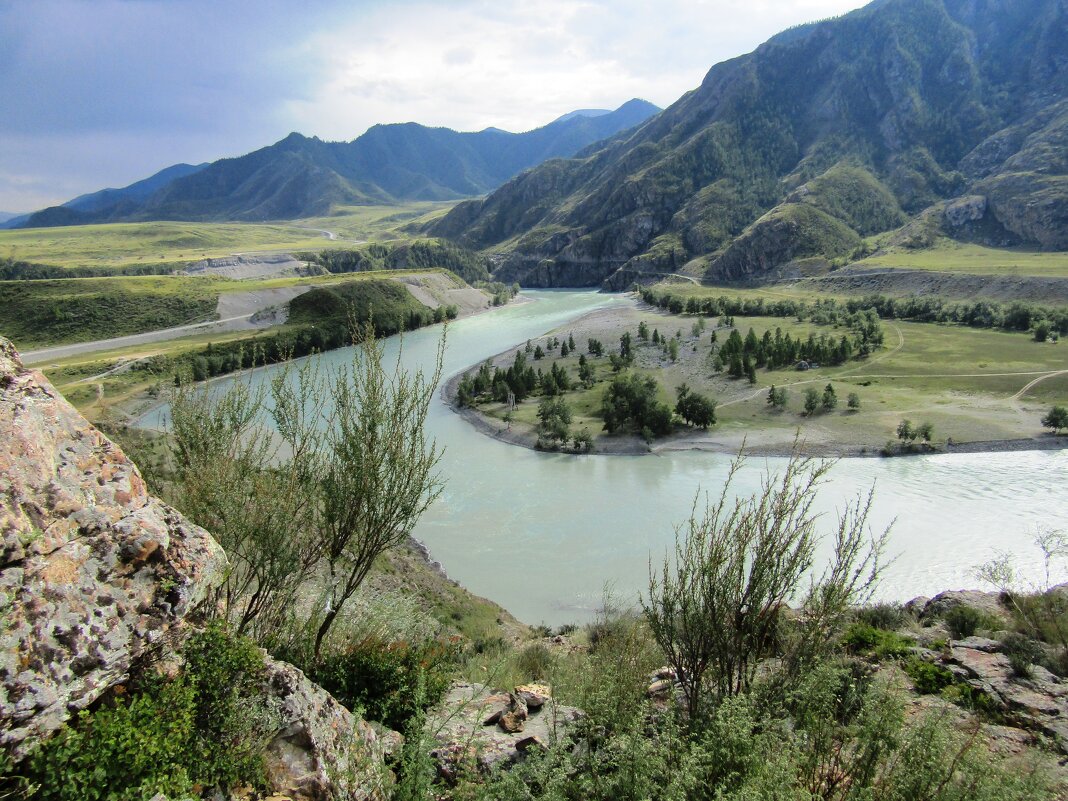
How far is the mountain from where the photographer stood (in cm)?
10800

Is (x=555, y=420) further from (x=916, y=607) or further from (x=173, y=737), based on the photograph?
(x=173, y=737)

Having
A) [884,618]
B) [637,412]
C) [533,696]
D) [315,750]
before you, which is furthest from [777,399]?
[315,750]

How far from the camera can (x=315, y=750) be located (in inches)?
201

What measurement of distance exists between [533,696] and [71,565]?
6.36 meters

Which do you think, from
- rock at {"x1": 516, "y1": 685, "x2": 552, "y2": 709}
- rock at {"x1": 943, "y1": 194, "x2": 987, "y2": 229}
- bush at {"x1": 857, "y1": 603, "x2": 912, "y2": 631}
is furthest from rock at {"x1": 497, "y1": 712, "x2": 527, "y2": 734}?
rock at {"x1": 943, "y1": 194, "x2": 987, "y2": 229}

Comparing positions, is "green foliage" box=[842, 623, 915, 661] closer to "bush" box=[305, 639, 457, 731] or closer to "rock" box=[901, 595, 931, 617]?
"rock" box=[901, 595, 931, 617]

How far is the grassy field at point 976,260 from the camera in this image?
71.7 metres

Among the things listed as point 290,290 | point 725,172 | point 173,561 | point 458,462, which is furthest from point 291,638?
point 725,172

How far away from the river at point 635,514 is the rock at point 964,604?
4.50 m

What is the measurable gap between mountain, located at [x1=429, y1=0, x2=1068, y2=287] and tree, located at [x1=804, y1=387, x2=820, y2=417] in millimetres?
74494

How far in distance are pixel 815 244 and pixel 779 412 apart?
80.1 meters

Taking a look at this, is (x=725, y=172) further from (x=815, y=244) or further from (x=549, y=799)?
(x=549, y=799)

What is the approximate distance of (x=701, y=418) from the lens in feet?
121

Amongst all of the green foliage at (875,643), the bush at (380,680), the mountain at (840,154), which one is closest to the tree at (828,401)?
the green foliage at (875,643)
